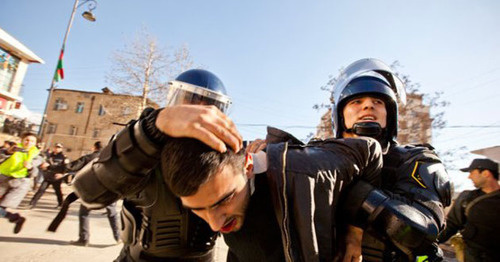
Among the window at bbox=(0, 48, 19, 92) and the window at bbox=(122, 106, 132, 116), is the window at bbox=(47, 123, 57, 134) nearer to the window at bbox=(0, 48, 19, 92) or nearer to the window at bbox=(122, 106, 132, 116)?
the window at bbox=(0, 48, 19, 92)

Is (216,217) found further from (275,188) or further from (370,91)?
(370,91)

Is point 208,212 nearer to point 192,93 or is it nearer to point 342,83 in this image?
point 192,93

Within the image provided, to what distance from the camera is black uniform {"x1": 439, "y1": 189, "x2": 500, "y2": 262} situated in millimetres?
2838

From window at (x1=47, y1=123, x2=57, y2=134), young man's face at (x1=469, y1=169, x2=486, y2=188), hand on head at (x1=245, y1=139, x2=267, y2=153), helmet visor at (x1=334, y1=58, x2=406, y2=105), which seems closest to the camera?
hand on head at (x1=245, y1=139, x2=267, y2=153)

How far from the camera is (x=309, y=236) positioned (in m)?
0.97

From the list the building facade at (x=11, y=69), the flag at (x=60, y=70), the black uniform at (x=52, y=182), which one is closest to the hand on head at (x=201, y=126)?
the black uniform at (x=52, y=182)

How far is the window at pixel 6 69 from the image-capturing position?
16.8m

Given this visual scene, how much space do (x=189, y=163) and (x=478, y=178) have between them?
12.7ft

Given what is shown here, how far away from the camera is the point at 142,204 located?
140 cm

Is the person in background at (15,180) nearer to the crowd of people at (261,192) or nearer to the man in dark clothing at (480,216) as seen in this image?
the crowd of people at (261,192)

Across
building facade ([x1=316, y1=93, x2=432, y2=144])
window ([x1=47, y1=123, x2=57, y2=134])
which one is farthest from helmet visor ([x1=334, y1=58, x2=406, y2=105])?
window ([x1=47, y1=123, x2=57, y2=134])

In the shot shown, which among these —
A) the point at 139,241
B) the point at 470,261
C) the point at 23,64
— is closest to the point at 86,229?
the point at 139,241

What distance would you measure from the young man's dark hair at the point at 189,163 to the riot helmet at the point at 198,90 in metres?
0.73

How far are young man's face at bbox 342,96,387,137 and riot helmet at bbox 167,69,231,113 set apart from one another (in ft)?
2.83
